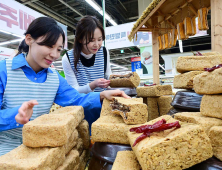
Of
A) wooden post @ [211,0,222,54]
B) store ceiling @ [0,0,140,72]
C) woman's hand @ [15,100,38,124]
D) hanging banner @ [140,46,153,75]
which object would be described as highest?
store ceiling @ [0,0,140,72]

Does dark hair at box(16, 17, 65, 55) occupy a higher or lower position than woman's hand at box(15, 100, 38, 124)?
higher

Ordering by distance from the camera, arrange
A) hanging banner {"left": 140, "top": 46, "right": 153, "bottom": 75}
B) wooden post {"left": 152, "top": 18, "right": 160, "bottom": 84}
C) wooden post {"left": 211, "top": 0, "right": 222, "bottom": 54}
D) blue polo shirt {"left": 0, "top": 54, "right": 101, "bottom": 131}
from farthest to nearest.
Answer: hanging banner {"left": 140, "top": 46, "right": 153, "bottom": 75}
wooden post {"left": 152, "top": 18, "right": 160, "bottom": 84}
wooden post {"left": 211, "top": 0, "right": 222, "bottom": 54}
blue polo shirt {"left": 0, "top": 54, "right": 101, "bottom": 131}

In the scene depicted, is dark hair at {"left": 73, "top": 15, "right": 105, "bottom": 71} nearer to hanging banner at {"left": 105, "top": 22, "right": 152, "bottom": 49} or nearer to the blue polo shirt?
the blue polo shirt

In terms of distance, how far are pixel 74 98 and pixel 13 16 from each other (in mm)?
3004

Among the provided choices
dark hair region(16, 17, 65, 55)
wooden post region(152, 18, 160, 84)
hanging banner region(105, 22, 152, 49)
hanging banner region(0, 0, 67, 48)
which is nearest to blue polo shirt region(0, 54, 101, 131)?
dark hair region(16, 17, 65, 55)

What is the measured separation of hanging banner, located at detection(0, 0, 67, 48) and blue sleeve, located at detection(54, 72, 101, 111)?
254 centimetres

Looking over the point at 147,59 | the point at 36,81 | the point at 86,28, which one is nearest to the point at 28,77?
the point at 36,81

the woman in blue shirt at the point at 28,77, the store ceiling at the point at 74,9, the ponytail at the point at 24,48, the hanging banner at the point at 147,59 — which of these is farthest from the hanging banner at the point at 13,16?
the hanging banner at the point at 147,59

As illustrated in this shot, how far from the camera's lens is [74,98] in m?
1.78

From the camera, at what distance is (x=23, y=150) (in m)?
0.94

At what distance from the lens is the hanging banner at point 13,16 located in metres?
3.34

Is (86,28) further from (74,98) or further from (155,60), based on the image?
(155,60)

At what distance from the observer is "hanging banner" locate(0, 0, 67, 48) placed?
3339 mm

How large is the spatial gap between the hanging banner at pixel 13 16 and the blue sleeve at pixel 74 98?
2.54m
